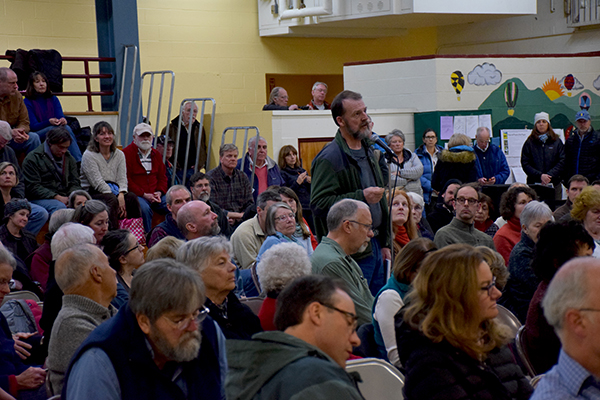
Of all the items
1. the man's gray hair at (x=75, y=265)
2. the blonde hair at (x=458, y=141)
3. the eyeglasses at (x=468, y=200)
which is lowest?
the eyeglasses at (x=468, y=200)

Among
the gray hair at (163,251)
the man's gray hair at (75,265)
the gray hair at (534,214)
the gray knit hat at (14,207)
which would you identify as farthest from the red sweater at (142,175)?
the man's gray hair at (75,265)

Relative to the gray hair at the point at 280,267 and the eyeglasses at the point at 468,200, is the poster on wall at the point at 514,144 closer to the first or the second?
the eyeglasses at the point at 468,200

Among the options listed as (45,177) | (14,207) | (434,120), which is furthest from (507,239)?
(434,120)

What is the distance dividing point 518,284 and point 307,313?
2.26 m

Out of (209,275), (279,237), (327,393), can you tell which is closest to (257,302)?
(209,275)

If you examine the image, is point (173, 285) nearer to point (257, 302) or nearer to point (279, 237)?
point (257, 302)

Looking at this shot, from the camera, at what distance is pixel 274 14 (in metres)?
11.1

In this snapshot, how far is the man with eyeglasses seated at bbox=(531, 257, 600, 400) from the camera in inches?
64.4

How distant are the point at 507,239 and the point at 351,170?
1450 millimetres

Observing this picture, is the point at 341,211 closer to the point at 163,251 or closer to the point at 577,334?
the point at 163,251

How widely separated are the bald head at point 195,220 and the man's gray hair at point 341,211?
1122mm

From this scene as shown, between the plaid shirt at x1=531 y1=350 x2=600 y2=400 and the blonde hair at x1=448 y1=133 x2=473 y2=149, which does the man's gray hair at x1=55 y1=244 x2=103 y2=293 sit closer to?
the plaid shirt at x1=531 y1=350 x2=600 y2=400

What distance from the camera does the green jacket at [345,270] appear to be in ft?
11.0

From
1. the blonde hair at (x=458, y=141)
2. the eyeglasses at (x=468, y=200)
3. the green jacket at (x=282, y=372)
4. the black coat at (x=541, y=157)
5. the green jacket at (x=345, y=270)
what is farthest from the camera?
the black coat at (x=541, y=157)
